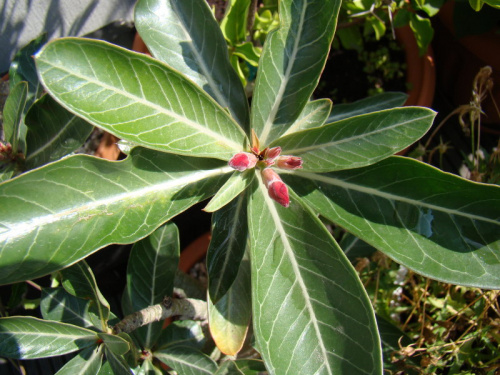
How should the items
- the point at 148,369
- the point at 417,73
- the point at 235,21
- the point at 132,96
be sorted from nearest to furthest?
the point at 132,96 → the point at 148,369 → the point at 235,21 → the point at 417,73

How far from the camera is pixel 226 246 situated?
100 cm

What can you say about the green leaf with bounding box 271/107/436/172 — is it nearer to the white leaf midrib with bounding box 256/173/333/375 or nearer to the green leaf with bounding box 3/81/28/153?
the white leaf midrib with bounding box 256/173/333/375

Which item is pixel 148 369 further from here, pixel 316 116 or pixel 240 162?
pixel 316 116

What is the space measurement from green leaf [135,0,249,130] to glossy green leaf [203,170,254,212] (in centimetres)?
21

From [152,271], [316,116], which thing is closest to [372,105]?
[316,116]

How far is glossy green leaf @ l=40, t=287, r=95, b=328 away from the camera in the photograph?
122 centimetres

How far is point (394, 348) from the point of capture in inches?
48.4

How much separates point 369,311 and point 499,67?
131 cm

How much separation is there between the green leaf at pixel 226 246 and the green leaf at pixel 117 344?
→ 0.73 ft

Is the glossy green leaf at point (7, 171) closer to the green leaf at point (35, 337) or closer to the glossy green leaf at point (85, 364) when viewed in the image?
the green leaf at point (35, 337)

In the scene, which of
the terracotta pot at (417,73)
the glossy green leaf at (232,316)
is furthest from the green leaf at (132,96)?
the terracotta pot at (417,73)

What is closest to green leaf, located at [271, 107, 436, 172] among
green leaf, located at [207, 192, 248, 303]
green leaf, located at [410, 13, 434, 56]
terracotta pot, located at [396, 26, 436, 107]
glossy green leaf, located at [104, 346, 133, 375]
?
green leaf, located at [207, 192, 248, 303]

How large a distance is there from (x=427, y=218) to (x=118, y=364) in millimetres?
809

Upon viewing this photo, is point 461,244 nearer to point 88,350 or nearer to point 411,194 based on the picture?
point 411,194
